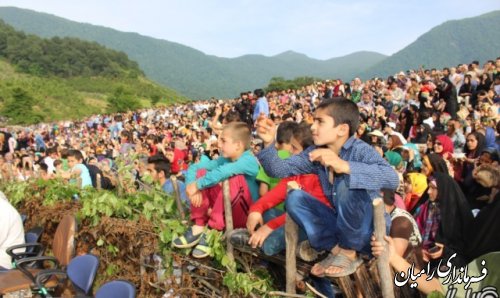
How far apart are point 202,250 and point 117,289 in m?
0.84

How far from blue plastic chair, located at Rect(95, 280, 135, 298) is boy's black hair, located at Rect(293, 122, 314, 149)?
1.88 m

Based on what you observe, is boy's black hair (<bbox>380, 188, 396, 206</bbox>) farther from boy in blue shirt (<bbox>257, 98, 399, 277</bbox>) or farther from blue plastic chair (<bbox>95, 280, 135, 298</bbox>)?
blue plastic chair (<bbox>95, 280, 135, 298</bbox>)

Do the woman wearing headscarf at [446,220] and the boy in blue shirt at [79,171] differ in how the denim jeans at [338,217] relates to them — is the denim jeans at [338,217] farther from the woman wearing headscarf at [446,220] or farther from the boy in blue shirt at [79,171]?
the boy in blue shirt at [79,171]

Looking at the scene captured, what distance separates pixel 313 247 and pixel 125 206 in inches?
100

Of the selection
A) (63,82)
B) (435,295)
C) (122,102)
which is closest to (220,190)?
(435,295)

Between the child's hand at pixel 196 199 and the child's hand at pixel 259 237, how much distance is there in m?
0.67

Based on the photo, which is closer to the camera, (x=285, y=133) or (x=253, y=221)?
(x=253, y=221)

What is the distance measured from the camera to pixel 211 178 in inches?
125

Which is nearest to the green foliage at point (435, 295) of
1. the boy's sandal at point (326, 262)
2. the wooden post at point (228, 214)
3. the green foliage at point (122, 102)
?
the boy's sandal at point (326, 262)

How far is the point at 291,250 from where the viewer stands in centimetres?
258

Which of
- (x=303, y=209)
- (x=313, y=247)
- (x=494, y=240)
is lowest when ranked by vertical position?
(x=494, y=240)

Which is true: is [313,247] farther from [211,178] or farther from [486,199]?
[486,199]

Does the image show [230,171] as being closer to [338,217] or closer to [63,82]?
[338,217]

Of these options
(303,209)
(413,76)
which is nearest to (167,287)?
(303,209)
